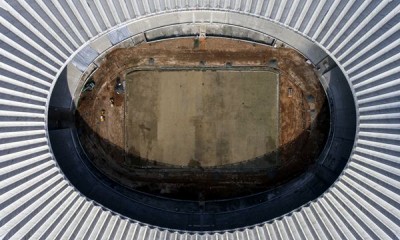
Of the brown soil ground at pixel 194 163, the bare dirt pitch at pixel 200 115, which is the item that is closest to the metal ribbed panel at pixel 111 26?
the brown soil ground at pixel 194 163

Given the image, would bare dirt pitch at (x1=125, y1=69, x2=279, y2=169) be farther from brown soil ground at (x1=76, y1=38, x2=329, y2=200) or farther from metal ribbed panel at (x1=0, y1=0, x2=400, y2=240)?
metal ribbed panel at (x1=0, y1=0, x2=400, y2=240)

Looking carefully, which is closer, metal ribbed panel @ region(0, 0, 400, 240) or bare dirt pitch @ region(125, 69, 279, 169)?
metal ribbed panel @ region(0, 0, 400, 240)

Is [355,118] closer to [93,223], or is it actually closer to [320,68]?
[320,68]

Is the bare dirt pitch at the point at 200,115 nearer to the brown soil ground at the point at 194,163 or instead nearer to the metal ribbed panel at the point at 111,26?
the brown soil ground at the point at 194,163

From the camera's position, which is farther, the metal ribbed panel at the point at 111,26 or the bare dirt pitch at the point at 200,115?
the bare dirt pitch at the point at 200,115

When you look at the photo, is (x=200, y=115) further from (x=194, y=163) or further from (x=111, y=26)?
(x=111, y=26)

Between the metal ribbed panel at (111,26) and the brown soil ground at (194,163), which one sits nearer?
the metal ribbed panel at (111,26)

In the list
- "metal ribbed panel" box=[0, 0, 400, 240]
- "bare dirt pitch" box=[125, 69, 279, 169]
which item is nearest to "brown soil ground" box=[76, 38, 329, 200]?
"bare dirt pitch" box=[125, 69, 279, 169]
